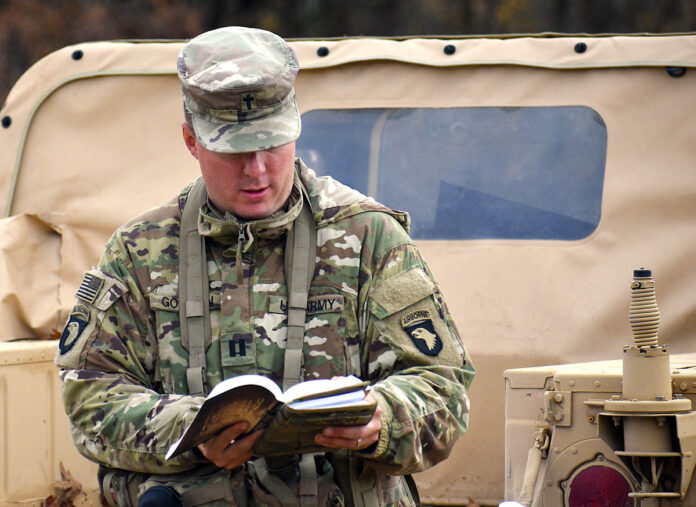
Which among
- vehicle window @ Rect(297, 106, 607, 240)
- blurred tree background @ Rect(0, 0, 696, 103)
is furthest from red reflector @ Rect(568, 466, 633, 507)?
blurred tree background @ Rect(0, 0, 696, 103)

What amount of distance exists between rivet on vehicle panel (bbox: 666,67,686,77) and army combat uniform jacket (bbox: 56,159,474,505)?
230 cm

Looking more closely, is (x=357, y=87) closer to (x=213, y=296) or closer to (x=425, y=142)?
(x=425, y=142)

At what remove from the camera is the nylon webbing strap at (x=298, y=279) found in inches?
114

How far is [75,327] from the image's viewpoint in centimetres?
296

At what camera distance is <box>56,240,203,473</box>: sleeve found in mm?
2832

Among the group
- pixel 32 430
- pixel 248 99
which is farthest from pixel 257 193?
pixel 32 430

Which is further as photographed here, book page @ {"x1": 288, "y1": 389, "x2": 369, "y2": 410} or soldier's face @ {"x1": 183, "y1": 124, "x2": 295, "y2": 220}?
soldier's face @ {"x1": 183, "y1": 124, "x2": 295, "y2": 220}

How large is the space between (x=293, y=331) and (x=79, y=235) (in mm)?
2543

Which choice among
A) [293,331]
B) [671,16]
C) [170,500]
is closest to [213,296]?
[293,331]

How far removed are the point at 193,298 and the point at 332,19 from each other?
51.6 feet

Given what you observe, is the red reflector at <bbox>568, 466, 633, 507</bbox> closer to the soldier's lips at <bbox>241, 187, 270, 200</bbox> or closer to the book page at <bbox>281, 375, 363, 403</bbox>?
the book page at <bbox>281, 375, 363, 403</bbox>

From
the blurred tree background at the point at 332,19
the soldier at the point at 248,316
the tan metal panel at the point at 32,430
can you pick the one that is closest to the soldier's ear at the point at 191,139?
the soldier at the point at 248,316

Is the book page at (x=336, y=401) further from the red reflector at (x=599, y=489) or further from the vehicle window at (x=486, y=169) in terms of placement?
the vehicle window at (x=486, y=169)

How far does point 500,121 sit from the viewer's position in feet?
16.5
